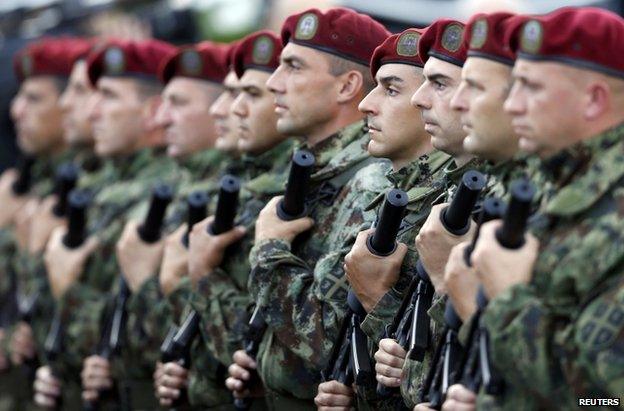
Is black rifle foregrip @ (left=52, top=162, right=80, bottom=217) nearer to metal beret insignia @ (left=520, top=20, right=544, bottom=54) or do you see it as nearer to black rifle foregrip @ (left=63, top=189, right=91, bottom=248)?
black rifle foregrip @ (left=63, top=189, right=91, bottom=248)

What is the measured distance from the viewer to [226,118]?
1030 cm

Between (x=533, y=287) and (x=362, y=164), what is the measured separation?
250 cm

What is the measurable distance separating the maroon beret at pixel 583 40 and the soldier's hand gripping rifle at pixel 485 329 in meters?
0.46

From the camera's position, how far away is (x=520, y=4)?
43.0 feet

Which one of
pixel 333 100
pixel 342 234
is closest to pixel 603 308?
pixel 342 234

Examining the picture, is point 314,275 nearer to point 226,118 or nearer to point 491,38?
point 491,38

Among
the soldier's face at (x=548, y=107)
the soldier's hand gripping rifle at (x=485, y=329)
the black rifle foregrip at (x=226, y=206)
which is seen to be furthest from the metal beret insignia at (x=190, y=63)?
the soldier's face at (x=548, y=107)

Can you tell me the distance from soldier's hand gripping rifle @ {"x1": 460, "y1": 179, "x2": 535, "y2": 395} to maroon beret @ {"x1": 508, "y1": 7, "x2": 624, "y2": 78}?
463mm

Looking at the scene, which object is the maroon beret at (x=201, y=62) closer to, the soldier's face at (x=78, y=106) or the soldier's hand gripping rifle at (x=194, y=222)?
the soldier's hand gripping rifle at (x=194, y=222)

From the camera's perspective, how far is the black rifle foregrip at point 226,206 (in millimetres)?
9109

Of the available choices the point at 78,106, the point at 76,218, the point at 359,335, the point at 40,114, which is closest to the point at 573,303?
the point at 359,335

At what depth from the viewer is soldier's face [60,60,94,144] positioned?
12.9 metres

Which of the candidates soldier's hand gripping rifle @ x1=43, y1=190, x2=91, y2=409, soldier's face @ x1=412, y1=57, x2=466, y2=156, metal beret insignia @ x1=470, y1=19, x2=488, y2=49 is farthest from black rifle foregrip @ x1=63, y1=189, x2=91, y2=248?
metal beret insignia @ x1=470, y1=19, x2=488, y2=49

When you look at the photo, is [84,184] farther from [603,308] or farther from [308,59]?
[603,308]
